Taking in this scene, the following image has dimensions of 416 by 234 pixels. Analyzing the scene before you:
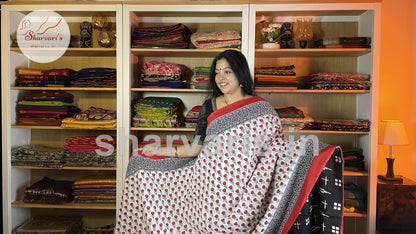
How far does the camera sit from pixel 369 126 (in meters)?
2.80

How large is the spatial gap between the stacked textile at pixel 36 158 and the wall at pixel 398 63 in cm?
278

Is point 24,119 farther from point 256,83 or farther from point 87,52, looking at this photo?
point 256,83

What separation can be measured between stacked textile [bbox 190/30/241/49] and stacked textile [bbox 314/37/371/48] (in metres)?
0.67

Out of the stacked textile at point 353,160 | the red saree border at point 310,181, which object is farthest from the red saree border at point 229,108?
the stacked textile at point 353,160

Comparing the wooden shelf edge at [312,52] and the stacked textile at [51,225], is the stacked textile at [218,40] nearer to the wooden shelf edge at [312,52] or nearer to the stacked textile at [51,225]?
the wooden shelf edge at [312,52]

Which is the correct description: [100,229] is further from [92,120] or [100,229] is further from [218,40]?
[218,40]

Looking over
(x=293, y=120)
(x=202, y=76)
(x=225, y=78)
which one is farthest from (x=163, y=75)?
(x=293, y=120)

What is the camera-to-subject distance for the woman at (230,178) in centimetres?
172

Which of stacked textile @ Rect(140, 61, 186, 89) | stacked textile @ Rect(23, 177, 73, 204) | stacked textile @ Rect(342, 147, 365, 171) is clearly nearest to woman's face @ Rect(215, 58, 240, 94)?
stacked textile @ Rect(140, 61, 186, 89)

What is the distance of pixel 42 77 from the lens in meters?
3.02

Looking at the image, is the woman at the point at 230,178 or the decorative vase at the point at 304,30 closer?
the woman at the point at 230,178

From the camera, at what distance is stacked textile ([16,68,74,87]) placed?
2988 millimetres

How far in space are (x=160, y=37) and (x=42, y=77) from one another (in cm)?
104

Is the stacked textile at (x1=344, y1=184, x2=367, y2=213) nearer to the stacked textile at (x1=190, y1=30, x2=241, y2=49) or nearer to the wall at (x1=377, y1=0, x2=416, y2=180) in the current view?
the wall at (x1=377, y1=0, x2=416, y2=180)
